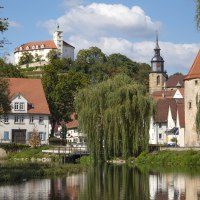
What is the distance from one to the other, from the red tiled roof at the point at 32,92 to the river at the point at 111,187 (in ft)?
98.0

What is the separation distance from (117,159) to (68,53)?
137766mm

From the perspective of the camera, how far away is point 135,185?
115 ft

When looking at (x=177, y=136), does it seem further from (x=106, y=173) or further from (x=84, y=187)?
(x=84, y=187)

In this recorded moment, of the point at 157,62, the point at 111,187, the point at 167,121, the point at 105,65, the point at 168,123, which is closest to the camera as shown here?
the point at 111,187

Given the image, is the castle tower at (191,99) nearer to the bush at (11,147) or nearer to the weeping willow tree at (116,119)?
the weeping willow tree at (116,119)

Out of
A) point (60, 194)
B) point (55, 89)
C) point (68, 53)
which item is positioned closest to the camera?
point (60, 194)

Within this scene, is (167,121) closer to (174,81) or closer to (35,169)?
(35,169)

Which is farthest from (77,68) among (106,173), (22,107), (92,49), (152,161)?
(106,173)

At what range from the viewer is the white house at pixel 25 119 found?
71.6m

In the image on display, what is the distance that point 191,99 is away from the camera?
217 ft

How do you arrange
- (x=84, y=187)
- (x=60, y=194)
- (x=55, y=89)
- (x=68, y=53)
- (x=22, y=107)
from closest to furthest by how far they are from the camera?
(x=60, y=194), (x=84, y=187), (x=22, y=107), (x=55, y=89), (x=68, y=53)

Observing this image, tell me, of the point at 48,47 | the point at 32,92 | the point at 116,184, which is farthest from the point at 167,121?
the point at 48,47

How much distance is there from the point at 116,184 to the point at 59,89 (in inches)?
1653

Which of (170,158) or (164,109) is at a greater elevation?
(164,109)
